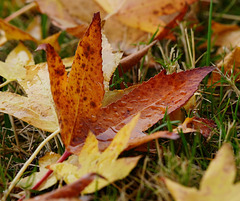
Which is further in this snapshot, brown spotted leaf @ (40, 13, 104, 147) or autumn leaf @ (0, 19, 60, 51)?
autumn leaf @ (0, 19, 60, 51)

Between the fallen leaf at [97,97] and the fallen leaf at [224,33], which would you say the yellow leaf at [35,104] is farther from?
Result: the fallen leaf at [224,33]

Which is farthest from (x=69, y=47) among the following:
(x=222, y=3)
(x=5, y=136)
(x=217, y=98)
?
(x=222, y=3)

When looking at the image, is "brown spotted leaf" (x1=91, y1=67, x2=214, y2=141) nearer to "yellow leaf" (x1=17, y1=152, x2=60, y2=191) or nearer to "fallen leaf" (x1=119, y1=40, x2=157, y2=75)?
"yellow leaf" (x1=17, y1=152, x2=60, y2=191)

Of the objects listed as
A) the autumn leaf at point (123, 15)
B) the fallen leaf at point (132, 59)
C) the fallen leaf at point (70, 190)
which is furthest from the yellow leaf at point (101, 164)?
the autumn leaf at point (123, 15)

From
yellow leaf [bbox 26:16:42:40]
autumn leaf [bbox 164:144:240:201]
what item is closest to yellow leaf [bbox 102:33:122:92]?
autumn leaf [bbox 164:144:240:201]

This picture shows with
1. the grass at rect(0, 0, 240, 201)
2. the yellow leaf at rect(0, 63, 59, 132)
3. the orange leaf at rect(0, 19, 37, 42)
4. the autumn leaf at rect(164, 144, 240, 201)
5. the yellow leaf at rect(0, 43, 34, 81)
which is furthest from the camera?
the orange leaf at rect(0, 19, 37, 42)

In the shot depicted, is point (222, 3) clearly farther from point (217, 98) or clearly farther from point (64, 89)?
point (64, 89)
